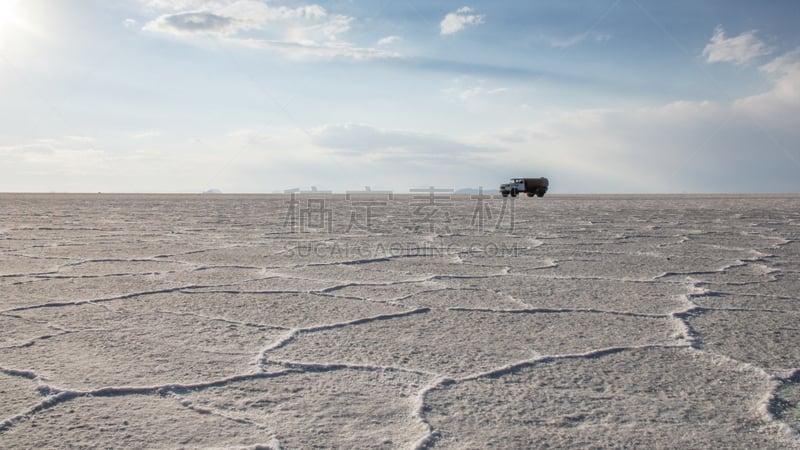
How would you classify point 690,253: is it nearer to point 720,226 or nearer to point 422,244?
point 422,244

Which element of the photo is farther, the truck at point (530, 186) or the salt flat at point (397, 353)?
the truck at point (530, 186)

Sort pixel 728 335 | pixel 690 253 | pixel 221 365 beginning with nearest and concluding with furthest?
pixel 221 365 → pixel 728 335 → pixel 690 253

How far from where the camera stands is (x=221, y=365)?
186 centimetres

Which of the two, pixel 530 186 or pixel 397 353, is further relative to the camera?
pixel 530 186

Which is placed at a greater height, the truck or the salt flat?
the truck

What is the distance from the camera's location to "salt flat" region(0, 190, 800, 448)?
1.42 meters

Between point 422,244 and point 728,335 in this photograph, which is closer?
point 728,335

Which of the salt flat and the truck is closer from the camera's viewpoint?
the salt flat

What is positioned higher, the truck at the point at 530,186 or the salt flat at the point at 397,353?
the truck at the point at 530,186

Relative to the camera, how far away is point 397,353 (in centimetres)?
199

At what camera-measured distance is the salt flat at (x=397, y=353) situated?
1.42 meters

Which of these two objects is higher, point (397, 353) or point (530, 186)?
point (530, 186)

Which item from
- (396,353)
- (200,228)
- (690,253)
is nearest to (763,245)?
(690,253)

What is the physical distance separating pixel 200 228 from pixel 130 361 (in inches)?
210
